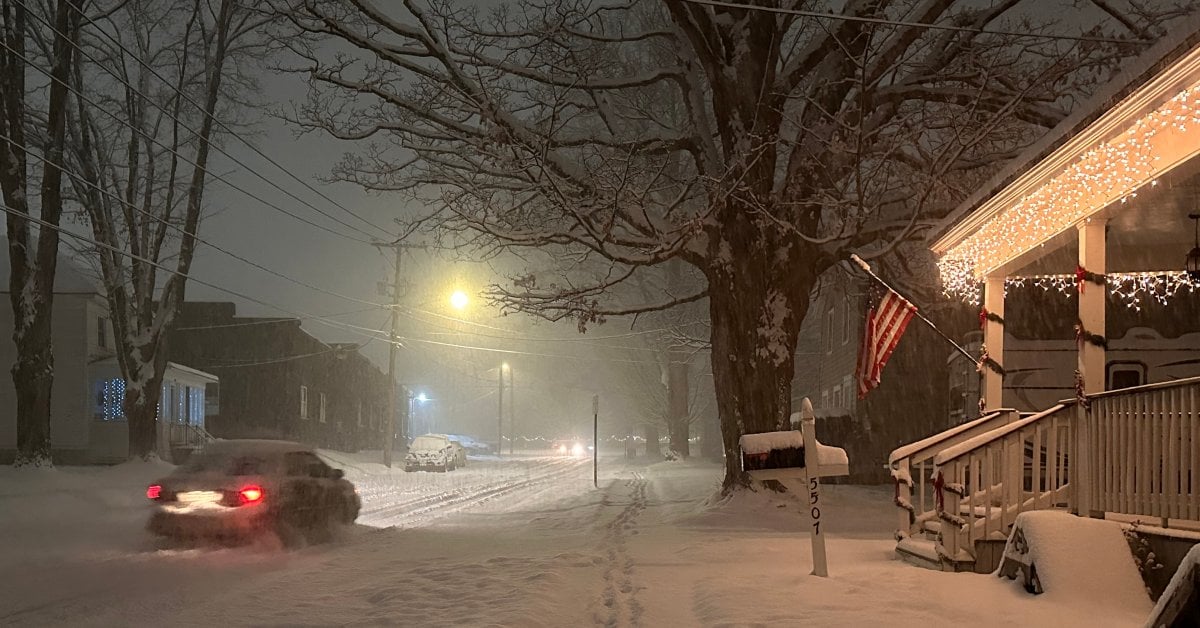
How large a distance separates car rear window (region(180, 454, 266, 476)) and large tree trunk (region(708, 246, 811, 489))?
26.9 ft

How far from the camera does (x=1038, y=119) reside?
17.2 meters

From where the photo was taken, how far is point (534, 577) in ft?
33.1

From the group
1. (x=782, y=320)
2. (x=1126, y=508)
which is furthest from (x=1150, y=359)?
(x=1126, y=508)

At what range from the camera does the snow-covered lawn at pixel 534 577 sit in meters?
8.03

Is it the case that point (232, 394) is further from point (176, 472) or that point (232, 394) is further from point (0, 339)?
point (176, 472)

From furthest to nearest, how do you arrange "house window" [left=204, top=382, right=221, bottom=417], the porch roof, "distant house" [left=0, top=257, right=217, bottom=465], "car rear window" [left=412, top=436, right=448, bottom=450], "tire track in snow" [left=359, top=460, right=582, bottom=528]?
"house window" [left=204, top=382, right=221, bottom=417] < "car rear window" [left=412, top=436, right=448, bottom=450] < "distant house" [left=0, top=257, right=217, bottom=465] < "tire track in snow" [left=359, top=460, right=582, bottom=528] < the porch roof

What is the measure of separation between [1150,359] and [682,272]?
22519mm

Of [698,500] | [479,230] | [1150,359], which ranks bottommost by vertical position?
[698,500]

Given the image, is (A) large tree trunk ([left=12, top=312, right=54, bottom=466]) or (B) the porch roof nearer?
(B) the porch roof

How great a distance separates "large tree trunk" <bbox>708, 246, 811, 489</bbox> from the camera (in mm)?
18672

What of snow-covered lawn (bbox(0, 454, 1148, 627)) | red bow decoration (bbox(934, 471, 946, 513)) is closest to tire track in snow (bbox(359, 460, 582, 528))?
snow-covered lawn (bbox(0, 454, 1148, 627))

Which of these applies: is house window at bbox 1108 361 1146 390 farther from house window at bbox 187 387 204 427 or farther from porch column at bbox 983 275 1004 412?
house window at bbox 187 387 204 427

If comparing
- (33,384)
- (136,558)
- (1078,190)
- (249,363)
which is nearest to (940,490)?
(1078,190)

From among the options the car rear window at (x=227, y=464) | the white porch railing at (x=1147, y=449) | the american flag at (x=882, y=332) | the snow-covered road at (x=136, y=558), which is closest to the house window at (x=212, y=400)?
the snow-covered road at (x=136, y=558)
